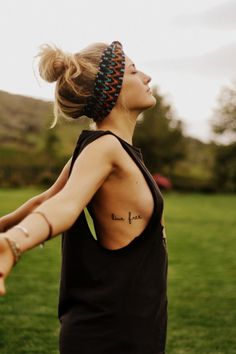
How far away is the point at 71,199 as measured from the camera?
216 cm

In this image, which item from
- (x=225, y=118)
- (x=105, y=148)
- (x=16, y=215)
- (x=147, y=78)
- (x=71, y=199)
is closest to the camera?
(x=71, y=199)

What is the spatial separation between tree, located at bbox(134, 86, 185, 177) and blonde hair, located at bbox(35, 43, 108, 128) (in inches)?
3032

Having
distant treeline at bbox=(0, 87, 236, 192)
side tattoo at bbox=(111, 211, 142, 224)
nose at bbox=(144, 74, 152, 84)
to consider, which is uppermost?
nose at bbox=(144, 74, 152, 84)

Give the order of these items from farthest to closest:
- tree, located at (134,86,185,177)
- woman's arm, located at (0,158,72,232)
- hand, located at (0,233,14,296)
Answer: tree, located at (134,86,185,177) → woman's arm, located at (0,158,72,232) → hand, located at (0,233,14,296)

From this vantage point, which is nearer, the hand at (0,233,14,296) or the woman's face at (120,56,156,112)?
the hand at (0,233,14,296)

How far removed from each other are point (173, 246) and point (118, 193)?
15316mm

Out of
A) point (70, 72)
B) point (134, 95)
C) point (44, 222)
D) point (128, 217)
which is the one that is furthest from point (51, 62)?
point (44, 222)

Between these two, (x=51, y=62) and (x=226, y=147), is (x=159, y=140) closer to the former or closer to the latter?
(x=226, y=147)

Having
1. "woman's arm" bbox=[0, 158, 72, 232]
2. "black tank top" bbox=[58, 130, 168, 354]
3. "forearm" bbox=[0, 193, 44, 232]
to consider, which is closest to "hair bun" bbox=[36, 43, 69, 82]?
"black tank top" bbox=[58, 130, 168, 354]

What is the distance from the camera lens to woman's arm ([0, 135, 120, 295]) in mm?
1920

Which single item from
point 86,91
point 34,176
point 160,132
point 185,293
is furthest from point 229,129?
point 86,91

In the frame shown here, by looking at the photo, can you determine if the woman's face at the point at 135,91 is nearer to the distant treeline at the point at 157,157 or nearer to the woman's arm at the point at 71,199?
the woman's arm at the point at 71,199

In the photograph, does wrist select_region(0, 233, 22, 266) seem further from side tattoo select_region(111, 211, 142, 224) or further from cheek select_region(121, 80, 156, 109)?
cheek select_region(121, 80, 156, 109)

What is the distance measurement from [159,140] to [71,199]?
260 feet
